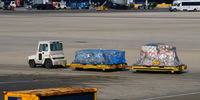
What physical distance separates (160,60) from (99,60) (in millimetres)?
4471

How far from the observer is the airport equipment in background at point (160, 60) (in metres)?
35.7

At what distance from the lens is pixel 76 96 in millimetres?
14477

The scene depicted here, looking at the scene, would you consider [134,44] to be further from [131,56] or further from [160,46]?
[160,46]

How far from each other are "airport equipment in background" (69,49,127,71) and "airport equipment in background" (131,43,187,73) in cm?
174

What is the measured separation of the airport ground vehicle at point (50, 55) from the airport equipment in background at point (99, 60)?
185 centimetres

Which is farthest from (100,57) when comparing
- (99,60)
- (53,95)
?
(53,95)

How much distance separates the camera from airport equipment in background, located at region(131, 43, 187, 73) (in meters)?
35.7

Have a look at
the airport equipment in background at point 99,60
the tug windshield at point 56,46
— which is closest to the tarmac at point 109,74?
the airport equipment in background at point 99,60

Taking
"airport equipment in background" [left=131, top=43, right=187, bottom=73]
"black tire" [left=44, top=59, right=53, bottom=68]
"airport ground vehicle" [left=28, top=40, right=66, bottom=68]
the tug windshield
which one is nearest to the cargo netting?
"airport equipment in background" [left=131, top=43, right=187, bottom=73]

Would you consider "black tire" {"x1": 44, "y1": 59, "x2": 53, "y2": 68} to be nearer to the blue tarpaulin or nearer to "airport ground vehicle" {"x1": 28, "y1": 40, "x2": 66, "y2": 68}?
"airport ground vehicle" {"x1": 28, "y1": 40, "x2": 66, "y2": 68}

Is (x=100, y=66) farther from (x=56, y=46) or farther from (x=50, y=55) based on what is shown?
(x=56, y=46)

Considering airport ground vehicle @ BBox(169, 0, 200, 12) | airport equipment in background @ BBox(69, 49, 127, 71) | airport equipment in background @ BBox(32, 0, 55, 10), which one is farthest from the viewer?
airport equipment in background @ BBox(32, 0, 55, 10)

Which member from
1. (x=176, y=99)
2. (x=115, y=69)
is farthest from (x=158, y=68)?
(x=176, y=99)

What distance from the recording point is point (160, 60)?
118 ft
